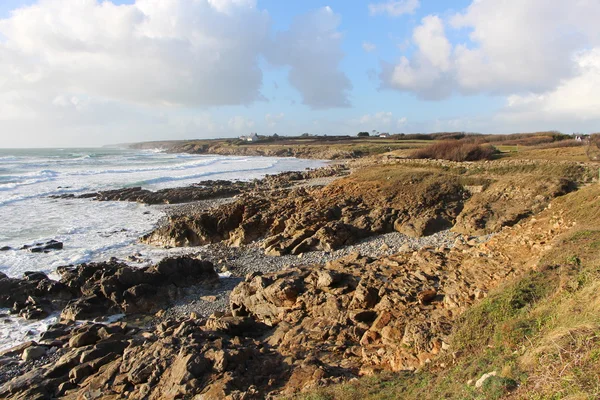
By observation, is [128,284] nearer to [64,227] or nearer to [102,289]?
[102,289]

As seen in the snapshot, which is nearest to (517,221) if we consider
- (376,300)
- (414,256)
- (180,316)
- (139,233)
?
(414,256)

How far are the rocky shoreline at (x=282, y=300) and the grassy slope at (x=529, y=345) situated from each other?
2.10 feet

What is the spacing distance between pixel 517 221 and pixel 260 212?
1375 cm

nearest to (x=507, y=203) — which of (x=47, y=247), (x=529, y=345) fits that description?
(x=529, y=345)

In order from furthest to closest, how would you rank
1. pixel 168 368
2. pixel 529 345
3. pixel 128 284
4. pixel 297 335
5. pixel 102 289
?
pixel 128 284, pixel 102 289, pixel 297 335, pixel 168 368, pixel 529 345

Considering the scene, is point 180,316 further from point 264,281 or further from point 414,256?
point 414,256

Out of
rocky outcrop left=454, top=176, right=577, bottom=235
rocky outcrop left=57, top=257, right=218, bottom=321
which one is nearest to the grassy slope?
rocky outcrop left=454, top=176, right=577, bottom=235

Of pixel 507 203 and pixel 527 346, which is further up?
pixel 507 203

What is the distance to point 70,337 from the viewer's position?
1184 centimetres

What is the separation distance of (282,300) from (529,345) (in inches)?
265

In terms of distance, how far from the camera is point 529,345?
6.23 metres

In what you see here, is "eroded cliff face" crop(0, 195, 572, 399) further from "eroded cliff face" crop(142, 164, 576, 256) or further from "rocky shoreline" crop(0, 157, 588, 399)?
"eroded cliff face" crop(142, 164, 576, 256)

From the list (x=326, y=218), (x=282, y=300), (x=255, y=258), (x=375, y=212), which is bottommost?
(x=255, y=258)

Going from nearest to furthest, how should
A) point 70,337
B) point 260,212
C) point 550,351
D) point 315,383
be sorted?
1. point 550,351
2. point 315,383
3. point 70,337
4. point 260,212
